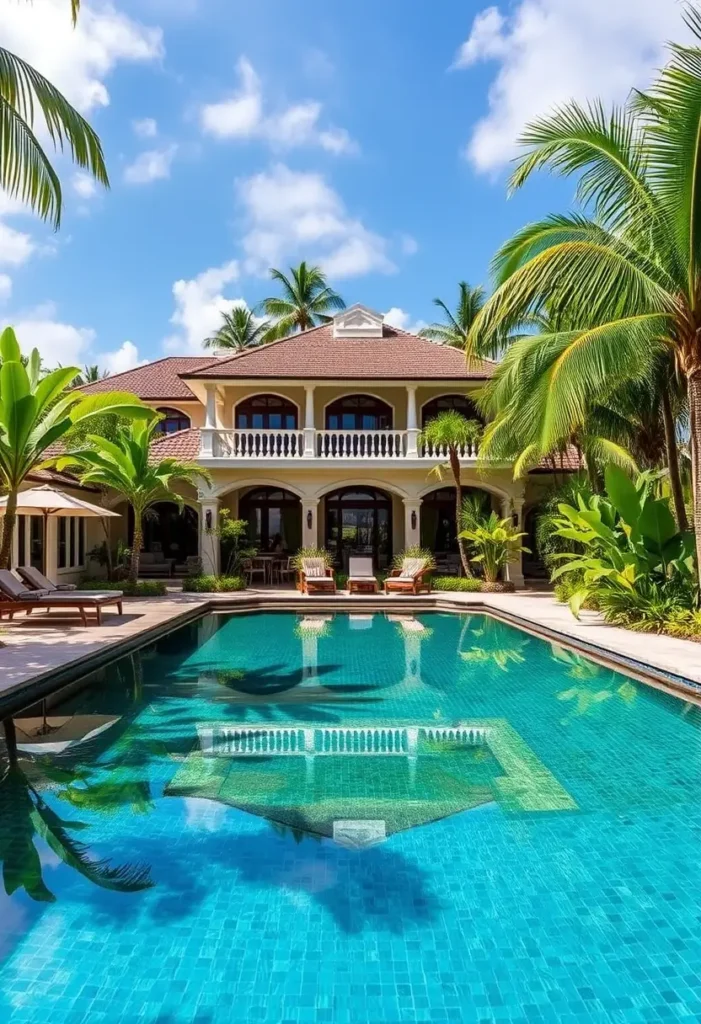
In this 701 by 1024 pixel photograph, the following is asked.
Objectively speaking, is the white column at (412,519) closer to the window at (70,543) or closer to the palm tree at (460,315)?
the window at (70,543)

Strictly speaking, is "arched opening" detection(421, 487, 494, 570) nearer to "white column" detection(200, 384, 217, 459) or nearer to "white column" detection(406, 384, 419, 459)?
"white column" detection(406, 384, 419, 459)

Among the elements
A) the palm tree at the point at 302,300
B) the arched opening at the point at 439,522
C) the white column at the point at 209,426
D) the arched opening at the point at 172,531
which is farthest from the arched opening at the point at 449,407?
the palm tree at the point at 302,300

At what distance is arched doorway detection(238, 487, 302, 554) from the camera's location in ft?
78.8

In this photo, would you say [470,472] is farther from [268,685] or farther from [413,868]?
[413,868]

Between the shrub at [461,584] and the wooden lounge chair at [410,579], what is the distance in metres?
0.37

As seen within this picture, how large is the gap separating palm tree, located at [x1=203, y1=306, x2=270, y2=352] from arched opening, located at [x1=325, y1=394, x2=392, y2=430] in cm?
1798

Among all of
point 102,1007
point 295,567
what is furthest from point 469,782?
point 295,567

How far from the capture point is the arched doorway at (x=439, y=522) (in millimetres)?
23891

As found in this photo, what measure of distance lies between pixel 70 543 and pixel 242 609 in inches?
256

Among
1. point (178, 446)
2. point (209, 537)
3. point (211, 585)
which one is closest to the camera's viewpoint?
point (211, 585)

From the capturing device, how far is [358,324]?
77.6 ft

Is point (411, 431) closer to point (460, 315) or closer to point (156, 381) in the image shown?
point (156, 381)

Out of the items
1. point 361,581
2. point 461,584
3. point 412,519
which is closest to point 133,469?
point 361,581

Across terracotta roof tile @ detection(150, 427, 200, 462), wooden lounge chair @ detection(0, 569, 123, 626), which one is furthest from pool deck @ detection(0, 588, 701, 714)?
terracotta roof tile @ detection(150, 427, 200, 462)
